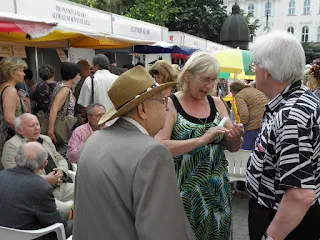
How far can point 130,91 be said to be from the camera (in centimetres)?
151

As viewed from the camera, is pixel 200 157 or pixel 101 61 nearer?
pixel 200 157

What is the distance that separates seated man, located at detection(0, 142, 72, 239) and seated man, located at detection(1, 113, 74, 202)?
79 centimetres

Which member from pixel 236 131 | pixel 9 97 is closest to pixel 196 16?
pixel 9 97

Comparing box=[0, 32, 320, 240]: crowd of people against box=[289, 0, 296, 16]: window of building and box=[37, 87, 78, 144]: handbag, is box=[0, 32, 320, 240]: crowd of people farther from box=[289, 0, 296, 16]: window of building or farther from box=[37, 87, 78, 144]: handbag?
box=[289, 0, 296, 16]: window of building

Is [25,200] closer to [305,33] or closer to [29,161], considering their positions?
[29,161]

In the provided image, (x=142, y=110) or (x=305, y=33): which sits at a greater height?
(x=305, y=33)

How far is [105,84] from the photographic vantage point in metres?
5.22

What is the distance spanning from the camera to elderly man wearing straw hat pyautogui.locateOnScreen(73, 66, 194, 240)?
1302 mm

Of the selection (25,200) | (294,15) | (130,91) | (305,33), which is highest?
(294,15)

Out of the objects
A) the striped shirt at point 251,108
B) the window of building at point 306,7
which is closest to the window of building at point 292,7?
the window of building at point 306,7

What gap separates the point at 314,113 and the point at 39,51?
7121 millimetres

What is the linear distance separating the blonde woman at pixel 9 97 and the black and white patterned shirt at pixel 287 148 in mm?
3229

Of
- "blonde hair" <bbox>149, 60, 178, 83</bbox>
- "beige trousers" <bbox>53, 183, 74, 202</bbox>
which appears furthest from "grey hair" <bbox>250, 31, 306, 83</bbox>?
"beige trousers" <bbox>53, 183, 74, 202</bbox>

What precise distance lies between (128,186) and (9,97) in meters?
3.24
